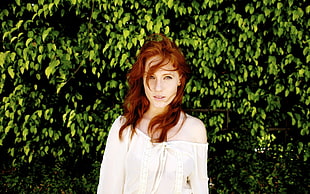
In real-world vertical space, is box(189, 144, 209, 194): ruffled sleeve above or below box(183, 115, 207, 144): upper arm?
below

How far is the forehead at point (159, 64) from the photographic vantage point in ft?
5.75

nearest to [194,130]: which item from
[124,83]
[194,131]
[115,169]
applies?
[194,131]

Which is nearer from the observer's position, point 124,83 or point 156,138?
point 156,138

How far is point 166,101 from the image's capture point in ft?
6.07

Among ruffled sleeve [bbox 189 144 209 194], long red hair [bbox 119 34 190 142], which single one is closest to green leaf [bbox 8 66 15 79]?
long red hair [bbox 119 34 190 142]

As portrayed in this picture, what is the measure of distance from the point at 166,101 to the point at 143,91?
0.54 ft

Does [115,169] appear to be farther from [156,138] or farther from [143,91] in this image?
[143,91]

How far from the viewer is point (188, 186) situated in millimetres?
1896

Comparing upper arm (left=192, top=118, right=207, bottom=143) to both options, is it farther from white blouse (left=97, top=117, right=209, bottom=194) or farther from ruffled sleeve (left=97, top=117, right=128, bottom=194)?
ruffled sleeve (left=97, top=117, right=128, bottom=194)

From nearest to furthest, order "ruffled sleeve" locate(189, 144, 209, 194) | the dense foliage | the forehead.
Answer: the forehead → "ruffled sleeve" locate(189, 144, 209, 194) → the dense foliage

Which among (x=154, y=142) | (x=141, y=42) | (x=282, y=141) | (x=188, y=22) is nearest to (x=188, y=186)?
(x=154, y=142)

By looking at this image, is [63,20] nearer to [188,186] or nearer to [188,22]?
[188,22]

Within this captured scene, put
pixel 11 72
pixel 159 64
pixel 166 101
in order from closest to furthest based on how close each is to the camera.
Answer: pixel 159 64 < pixel 166 101 < pixel 11 72

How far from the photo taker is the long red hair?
179 centimetres
